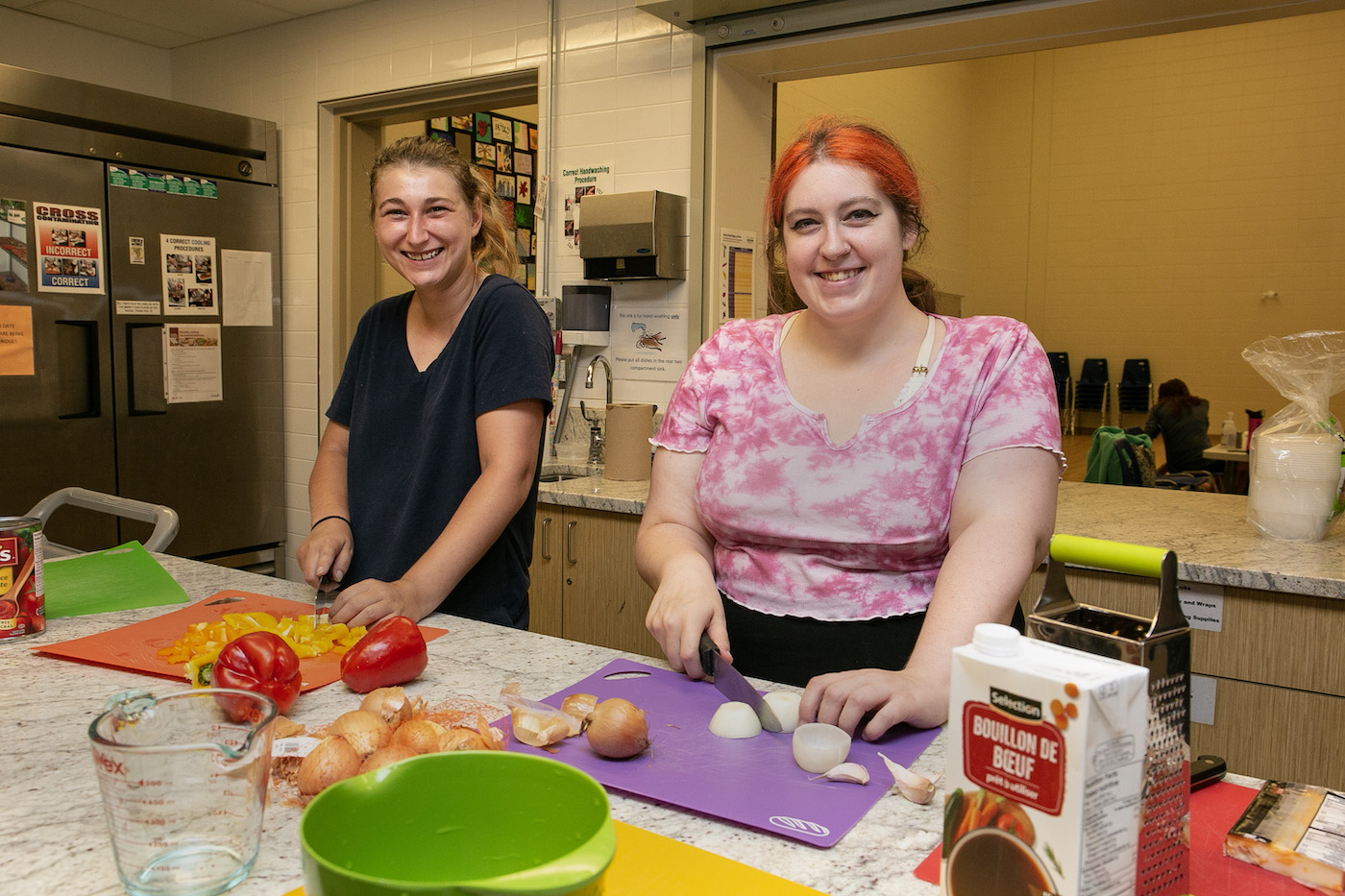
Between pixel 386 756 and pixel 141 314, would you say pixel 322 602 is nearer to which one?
pixel 386 756

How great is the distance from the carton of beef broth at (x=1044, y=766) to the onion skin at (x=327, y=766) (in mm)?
476

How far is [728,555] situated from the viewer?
53.5 inches

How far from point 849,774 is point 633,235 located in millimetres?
2478

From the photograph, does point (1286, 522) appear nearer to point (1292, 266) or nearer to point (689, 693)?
point (689, 693)

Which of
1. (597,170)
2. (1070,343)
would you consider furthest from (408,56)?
(1070,343)

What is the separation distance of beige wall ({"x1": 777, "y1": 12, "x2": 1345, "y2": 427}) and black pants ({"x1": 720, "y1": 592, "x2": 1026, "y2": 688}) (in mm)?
4378

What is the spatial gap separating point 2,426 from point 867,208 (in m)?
3.22

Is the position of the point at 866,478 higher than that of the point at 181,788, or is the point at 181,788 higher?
the point at 866,478

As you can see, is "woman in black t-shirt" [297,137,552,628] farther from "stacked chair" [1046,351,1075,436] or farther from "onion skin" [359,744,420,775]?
"stacked chair" [1046,351,1075,436]

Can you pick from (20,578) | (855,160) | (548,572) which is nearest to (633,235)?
(548,572)

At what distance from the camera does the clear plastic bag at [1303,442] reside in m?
2.28

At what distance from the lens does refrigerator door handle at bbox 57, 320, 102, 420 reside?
340 centimetres

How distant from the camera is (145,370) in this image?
365 centimetres

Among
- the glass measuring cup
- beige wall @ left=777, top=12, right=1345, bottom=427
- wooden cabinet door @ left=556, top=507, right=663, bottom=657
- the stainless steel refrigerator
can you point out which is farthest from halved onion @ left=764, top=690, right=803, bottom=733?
beige wall @ left=777, top=12, right=1345, bottom=427
